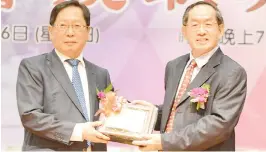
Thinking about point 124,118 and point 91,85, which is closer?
point 124,118

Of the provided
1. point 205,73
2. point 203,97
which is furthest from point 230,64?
point 203,97

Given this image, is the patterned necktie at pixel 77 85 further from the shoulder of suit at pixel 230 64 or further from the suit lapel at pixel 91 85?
the shoulder of suit at pixel 230 64

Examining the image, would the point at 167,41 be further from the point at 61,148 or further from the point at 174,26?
the point at 61,148

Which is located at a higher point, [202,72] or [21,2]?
[21,2]

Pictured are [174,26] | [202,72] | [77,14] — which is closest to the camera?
[202,72]

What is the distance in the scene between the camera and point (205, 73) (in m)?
2.71

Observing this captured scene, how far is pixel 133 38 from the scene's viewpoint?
338 cm

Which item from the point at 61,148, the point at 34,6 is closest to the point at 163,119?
the point at 61,148

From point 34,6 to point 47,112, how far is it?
37.9 inches

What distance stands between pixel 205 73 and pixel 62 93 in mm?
875

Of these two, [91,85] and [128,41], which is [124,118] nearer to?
[91,85]

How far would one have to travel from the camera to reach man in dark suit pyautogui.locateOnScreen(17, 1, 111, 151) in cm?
271

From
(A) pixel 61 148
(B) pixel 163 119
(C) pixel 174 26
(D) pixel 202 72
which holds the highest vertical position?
(C) pixel 174 26

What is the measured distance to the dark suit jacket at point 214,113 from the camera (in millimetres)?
2568
